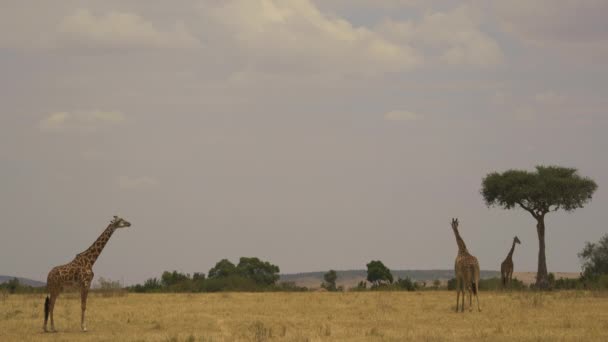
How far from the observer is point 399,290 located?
1624 inches

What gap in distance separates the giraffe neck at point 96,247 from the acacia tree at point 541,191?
27.5 meters

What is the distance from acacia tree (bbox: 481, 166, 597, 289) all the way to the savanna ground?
12.2 m

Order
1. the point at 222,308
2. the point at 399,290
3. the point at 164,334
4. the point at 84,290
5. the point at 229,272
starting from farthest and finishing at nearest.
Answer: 1. the point at 229,272
2. the point at 399,290
3. the point at 222,308
4. the point at 84,290
5. the point at 164,334

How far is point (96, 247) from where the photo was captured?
21.6m

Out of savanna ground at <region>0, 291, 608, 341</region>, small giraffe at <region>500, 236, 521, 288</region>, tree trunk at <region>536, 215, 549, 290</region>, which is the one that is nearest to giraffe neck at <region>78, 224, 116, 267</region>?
savanna ground at <region>0, 291, 608, 341</region>

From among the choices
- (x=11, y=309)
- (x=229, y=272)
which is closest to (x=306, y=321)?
(x=11, y=309)

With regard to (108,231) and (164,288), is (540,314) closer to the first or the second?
(108,231)

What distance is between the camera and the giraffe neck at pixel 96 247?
21.2m

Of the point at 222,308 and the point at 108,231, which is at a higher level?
the point at 108,231

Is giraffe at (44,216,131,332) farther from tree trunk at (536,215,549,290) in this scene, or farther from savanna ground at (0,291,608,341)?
tree trunk at (536,215,549,290)

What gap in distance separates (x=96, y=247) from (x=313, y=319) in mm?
5712

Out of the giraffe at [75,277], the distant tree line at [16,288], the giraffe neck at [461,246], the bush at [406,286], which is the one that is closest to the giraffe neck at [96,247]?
the giraffe at [75,277]

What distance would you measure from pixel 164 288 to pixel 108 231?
67.3 ft

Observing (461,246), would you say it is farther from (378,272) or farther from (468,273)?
(378,272)
